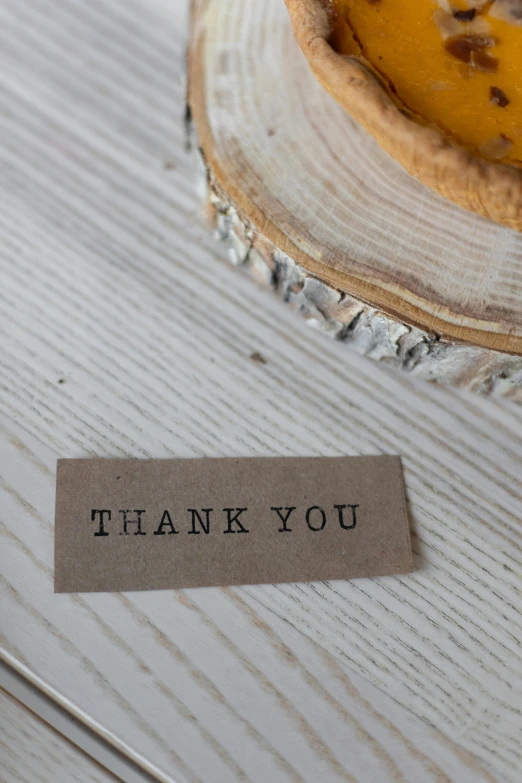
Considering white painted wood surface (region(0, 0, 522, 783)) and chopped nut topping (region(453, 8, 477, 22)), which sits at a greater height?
chopped nut topping (region(453, 8, 477, 22))

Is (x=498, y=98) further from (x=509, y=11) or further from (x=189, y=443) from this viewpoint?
(x=189, y=443)

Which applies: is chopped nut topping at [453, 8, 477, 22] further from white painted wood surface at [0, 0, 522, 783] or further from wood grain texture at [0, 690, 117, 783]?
wood grain texture at [0, 690, 117, 783]

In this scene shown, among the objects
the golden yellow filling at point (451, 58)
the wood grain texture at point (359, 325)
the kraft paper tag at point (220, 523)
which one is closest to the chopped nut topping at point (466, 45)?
the golden yellow filling at point (451, 58)

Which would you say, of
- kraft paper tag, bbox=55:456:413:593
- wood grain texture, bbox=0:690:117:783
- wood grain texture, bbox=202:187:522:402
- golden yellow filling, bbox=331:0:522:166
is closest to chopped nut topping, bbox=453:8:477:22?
golden yellow filling, bbox=331:0:522:166

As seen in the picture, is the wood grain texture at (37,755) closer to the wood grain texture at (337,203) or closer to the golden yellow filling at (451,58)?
the wood grain texture at (337,203)

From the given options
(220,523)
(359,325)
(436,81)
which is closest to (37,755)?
(220,523)

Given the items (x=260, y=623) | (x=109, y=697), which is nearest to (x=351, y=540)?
(x=260, y=623)

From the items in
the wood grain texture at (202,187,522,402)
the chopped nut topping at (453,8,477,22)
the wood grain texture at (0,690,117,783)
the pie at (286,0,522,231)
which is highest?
the chopped nut topping at (453,8,477,22)

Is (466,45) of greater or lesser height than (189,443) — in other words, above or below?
above
